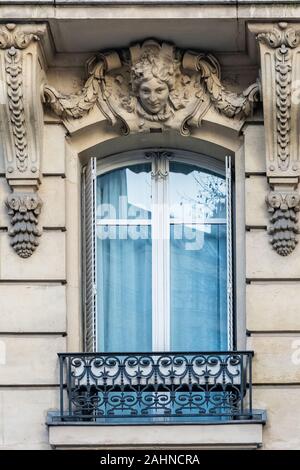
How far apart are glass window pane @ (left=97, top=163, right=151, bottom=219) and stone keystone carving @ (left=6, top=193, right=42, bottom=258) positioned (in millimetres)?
928

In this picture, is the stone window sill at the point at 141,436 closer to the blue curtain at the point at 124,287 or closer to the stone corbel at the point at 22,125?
the blue curtain at the point at 124,287

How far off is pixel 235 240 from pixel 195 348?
43.5 inches

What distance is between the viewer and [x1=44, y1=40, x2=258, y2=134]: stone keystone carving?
15.0m

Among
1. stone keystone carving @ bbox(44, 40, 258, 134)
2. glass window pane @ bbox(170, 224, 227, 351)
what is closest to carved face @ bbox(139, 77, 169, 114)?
stone keystone carving @ bbox(44, 40, 258, 134)

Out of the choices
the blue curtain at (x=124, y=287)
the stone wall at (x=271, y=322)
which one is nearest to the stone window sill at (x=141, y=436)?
the stone wall at (x=271, y=322)

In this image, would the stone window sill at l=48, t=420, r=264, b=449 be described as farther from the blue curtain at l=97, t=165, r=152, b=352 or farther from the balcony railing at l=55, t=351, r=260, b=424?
the blue curtain at l=97, t=165, r=152, b=352

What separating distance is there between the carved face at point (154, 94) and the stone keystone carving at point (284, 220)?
1358 millimetres

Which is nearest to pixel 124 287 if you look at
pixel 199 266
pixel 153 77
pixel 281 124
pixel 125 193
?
pixel 199 266

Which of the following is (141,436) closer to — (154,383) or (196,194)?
(154,383)

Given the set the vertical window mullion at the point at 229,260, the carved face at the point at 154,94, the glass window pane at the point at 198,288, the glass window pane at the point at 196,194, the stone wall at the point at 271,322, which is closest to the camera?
the stone wall at the point at 271,322

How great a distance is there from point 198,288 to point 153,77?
2091 millimetres

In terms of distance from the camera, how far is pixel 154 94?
15.0 metres

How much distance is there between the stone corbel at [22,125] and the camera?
578 inches
